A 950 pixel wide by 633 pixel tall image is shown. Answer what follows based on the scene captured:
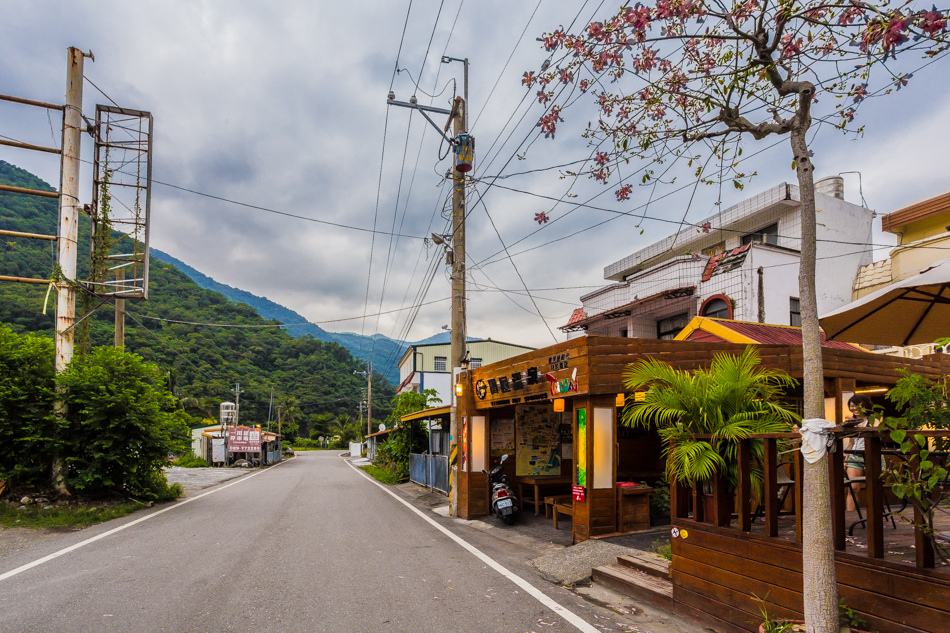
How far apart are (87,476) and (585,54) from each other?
13701 mm

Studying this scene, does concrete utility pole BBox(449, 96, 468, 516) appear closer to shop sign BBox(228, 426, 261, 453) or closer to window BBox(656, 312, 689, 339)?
window BBox(656, 312, 689, 339)

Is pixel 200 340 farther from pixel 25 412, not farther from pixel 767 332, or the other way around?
pixel 767 332

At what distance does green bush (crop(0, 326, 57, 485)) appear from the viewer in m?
12.5

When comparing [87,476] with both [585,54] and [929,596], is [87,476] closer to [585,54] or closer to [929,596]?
[585,54]

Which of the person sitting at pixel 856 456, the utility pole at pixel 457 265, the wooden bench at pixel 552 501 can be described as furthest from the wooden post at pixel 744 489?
the utility pole at pixel 457 265

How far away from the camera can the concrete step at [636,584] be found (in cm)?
589

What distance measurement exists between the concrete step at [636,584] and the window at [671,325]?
11.9m

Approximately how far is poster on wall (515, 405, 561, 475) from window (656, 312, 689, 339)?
6.01 metres

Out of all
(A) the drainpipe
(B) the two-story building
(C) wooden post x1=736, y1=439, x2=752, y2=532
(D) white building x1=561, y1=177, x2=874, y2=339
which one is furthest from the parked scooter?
(B) the two-story building

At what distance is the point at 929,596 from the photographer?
3629 millimetres

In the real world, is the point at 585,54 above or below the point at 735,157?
above

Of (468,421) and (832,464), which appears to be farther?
(468,421)

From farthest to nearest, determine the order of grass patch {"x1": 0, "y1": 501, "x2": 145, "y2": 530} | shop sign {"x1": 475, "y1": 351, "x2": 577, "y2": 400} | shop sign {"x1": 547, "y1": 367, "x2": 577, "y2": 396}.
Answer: grass patch {"x1": 0, "y1": 501, "x2": 145, "y2": 530} → shop sign {"x1": 475, "y1": 351, "x2": 577, "y2": 400} → shop sign {"x1": 547, "y1": 367, "x2": 577, "y2": 396}

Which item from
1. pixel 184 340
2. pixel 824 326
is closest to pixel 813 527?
pixel 824 326
